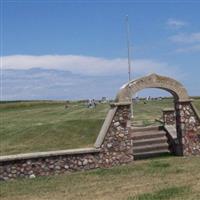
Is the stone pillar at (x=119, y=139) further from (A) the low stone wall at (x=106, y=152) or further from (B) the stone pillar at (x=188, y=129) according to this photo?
(B) the stone pillar at (x=188, y=129)

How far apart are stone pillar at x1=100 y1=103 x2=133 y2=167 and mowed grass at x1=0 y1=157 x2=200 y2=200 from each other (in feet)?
1.75

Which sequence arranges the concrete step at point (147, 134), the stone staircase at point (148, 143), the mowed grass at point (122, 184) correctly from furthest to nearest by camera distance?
the concrete step at point (147, 134)
the stone staircase at point (148, 143)
the mowed grass at point (122, 184)

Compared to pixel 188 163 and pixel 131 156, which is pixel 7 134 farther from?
pixel 188 163

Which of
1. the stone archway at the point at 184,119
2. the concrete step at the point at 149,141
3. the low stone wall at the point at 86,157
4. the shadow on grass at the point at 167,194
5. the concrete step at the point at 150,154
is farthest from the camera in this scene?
the concrete step at the point at 149,141

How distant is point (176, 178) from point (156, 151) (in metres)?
7.38

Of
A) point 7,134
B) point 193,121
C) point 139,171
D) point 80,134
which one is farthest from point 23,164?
point 7,134

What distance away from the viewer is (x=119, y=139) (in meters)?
20.3

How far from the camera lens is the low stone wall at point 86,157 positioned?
18.8 metres

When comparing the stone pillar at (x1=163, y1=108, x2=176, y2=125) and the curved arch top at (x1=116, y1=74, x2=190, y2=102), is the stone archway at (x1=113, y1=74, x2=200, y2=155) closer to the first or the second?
the curved arch top at (x1=116, y1=74, x2=190, y2=102)

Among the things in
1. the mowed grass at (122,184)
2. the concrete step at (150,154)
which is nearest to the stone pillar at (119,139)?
the mowed grass at (122,184)

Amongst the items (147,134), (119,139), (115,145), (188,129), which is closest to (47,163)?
(115,145)

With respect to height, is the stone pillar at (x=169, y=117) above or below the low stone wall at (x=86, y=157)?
above

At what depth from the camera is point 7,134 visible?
32.6 meters

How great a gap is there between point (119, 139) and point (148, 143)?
2.98 m
